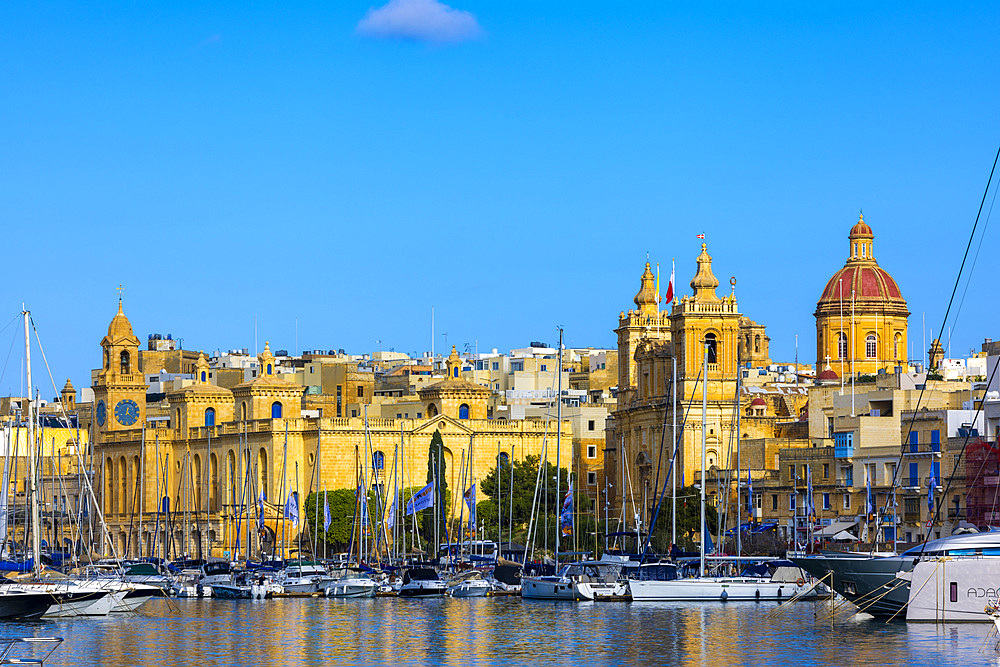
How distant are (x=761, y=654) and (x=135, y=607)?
22.8 meters

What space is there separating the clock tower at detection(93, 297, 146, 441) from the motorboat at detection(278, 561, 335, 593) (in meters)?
47.0

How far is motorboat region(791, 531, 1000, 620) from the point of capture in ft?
176

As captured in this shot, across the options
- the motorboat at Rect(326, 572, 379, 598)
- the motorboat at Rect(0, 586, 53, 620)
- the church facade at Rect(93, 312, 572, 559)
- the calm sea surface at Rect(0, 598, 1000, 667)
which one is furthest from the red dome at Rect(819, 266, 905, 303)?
the motorboat at Rect(0, 586, 53, 620)

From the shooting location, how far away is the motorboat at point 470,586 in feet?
254

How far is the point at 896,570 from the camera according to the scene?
57.1 metres

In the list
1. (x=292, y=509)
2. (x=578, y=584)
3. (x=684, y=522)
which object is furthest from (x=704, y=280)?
(x=578, y=584)

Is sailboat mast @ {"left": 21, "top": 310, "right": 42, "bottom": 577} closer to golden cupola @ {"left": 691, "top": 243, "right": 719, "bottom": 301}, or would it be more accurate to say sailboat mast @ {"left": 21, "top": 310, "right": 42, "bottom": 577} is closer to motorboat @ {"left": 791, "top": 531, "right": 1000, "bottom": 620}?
motorboat @ {"left": 791, "top": 531, "right": 1000, "bottom": 620}

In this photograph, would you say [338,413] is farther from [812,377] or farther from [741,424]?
[741,424]

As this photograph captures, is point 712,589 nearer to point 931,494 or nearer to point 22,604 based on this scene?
point 931,494

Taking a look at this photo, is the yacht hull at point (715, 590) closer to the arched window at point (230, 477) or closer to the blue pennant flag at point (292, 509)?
the blue pennant flag at point (292, 509)

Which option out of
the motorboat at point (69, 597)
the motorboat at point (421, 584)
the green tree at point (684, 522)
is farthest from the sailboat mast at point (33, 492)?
the green tree at point (684, 522)

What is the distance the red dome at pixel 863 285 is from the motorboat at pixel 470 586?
58445 millimetres

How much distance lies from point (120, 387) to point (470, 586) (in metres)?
56.4

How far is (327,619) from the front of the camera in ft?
215
